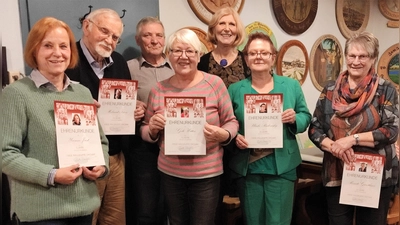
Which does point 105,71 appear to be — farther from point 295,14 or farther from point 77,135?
point 295,14

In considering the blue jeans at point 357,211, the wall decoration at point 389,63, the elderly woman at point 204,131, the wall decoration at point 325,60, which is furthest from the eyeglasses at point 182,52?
the wall decoration at point 389,63

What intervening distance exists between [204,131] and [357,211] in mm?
875

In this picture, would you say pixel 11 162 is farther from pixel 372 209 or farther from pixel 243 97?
pixel 372 209

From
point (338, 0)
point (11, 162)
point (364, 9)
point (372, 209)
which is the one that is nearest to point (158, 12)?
point (11, 162)

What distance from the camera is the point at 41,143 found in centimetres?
138

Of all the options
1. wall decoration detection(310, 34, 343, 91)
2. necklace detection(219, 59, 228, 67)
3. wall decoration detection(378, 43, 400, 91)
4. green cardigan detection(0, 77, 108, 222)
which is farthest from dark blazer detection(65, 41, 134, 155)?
wall decoration detection(378, 43, 400, 91)

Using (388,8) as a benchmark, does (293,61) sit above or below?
below

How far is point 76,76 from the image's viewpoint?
1834mm

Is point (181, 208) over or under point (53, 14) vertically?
under

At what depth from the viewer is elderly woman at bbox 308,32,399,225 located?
5.85ft

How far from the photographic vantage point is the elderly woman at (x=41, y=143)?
1326mm

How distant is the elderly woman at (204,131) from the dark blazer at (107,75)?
0.17 m

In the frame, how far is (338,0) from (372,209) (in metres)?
3.02

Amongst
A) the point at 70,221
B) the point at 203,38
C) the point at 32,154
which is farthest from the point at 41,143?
the point at 203,38
